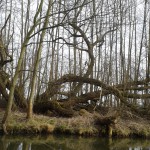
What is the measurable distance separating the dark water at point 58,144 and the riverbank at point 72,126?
2.31ft

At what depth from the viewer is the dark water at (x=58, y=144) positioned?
11836 mm

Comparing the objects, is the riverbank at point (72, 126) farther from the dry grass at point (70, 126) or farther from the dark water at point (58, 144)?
the dark water at point (58, 144)

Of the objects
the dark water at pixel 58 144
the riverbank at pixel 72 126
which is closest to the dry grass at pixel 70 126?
the riverbank at pixel 72 126

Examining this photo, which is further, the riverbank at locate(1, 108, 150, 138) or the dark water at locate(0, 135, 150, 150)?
the riverbank at locate(1, 108, 150, 138)

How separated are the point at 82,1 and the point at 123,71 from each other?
887 cm

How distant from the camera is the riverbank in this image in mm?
15148

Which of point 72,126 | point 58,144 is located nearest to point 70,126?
point 72,126

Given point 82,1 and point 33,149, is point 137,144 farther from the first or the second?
point 82,1

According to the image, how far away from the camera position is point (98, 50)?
2630 cm

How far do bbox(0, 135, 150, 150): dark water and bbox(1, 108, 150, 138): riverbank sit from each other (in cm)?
70

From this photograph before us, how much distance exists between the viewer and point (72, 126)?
52.9 feet

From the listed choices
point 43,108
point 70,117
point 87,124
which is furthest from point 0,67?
point 87,124

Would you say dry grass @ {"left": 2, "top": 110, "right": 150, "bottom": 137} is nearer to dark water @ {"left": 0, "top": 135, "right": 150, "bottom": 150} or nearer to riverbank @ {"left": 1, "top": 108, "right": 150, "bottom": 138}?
riverbank @ {"left": 1, "top": 108, "right": 150, "bottom": 138}

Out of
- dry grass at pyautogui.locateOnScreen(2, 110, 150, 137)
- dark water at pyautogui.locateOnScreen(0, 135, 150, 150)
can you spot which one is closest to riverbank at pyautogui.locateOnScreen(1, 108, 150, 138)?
dry grass at pyautogui.locateOnScreen(2, 110, 150, 137)
